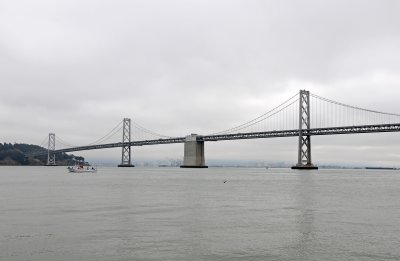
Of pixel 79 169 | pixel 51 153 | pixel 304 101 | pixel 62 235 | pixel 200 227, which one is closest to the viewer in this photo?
pixel 62 235

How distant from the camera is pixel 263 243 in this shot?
41.9ft

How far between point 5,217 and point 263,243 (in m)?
10.5

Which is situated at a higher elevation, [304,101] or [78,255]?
[304,101]

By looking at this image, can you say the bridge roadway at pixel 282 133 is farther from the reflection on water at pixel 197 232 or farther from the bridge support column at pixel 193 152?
the reflection on water at pixel 197 232

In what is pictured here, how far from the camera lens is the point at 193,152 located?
365 feet

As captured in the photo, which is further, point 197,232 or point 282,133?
point 282,133

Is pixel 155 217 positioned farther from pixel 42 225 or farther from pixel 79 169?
pixel 79 169

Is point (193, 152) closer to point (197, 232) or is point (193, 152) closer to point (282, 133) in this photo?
point (282, 133)

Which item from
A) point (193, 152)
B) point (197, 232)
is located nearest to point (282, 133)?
point (193, 152)

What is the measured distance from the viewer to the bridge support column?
359ft

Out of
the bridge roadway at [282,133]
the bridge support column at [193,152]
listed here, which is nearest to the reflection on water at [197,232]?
the bridge roadway at [282,133]

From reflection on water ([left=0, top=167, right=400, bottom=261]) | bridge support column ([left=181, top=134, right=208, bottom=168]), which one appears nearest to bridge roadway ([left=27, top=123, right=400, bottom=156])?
bridge support column ([left=181, top=134, right=208, bottom=168])

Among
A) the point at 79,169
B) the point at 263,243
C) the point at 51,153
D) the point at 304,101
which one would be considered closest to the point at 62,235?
the point at 263,243

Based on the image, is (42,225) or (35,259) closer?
(35,259)
